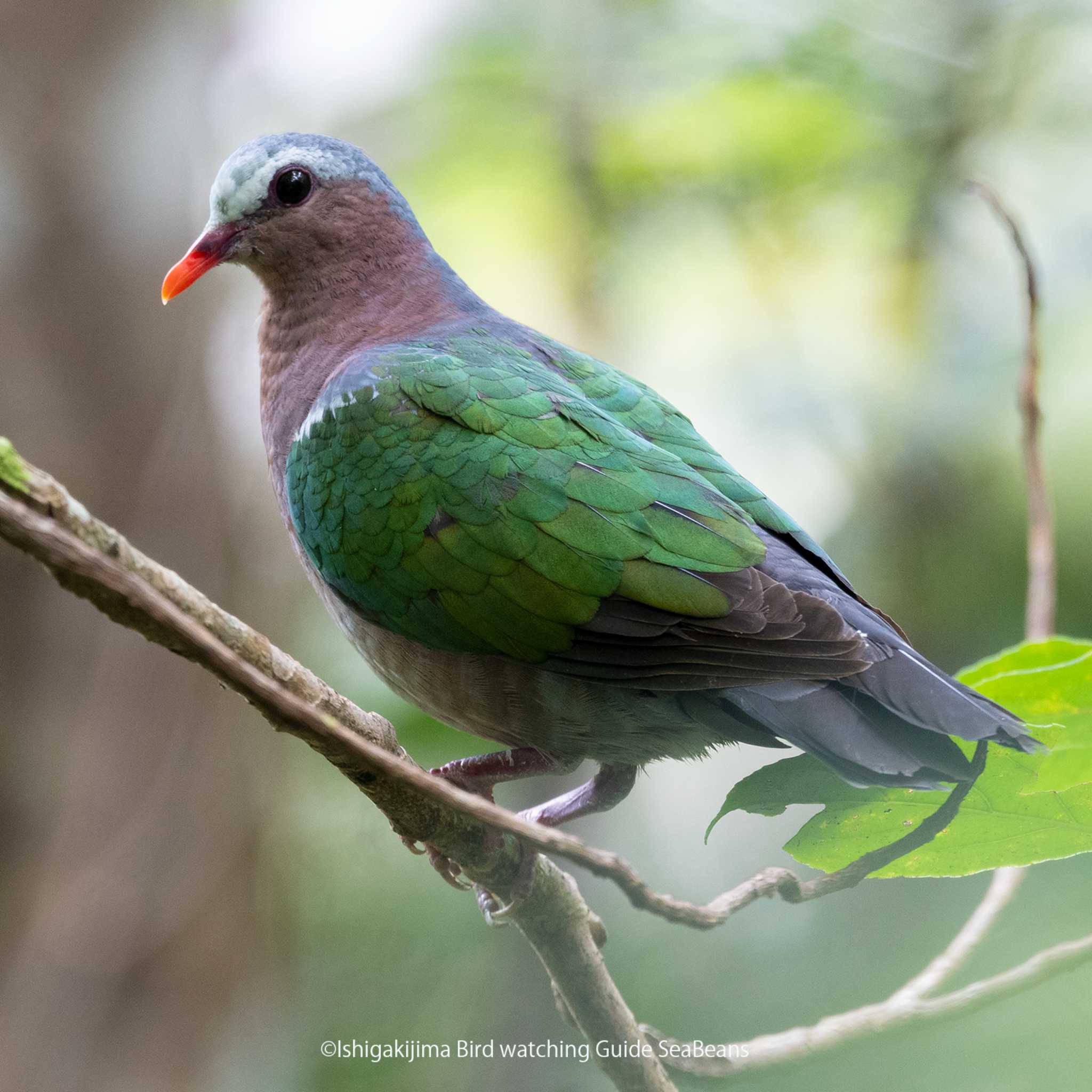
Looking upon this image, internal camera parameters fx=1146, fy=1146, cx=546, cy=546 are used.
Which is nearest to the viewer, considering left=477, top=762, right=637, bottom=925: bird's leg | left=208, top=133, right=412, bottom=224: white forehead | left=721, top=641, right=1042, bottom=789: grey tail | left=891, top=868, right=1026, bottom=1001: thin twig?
left=721, top=641, right=1042, bottom=789: grey tail

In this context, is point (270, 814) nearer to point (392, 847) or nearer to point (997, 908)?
point (392, 847)

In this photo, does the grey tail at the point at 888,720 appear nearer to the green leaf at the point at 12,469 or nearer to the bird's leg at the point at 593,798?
the bird's leg at the point at 593,798

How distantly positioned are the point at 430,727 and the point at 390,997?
88cm

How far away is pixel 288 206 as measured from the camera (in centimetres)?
302

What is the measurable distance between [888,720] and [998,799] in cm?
25

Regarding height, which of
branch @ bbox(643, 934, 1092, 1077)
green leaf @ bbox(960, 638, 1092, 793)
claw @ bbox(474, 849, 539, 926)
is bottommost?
branch @ bbox(643, 934, 1092, 1077)

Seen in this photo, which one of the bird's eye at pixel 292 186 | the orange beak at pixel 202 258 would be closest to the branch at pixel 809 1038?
the orange beak at pixel 202 258

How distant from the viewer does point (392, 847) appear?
13.6 ft

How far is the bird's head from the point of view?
296 cm

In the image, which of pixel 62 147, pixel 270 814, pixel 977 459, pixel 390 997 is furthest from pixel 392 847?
pixel 62 147

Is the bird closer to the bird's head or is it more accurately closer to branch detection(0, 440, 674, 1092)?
the bird's head

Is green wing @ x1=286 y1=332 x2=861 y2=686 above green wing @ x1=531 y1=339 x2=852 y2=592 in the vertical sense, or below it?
below

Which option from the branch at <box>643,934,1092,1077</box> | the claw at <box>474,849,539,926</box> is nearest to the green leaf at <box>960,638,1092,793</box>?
the branch at <box>643,934,1092,1077</box>

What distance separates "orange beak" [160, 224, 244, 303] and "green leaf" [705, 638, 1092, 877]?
1935mm
